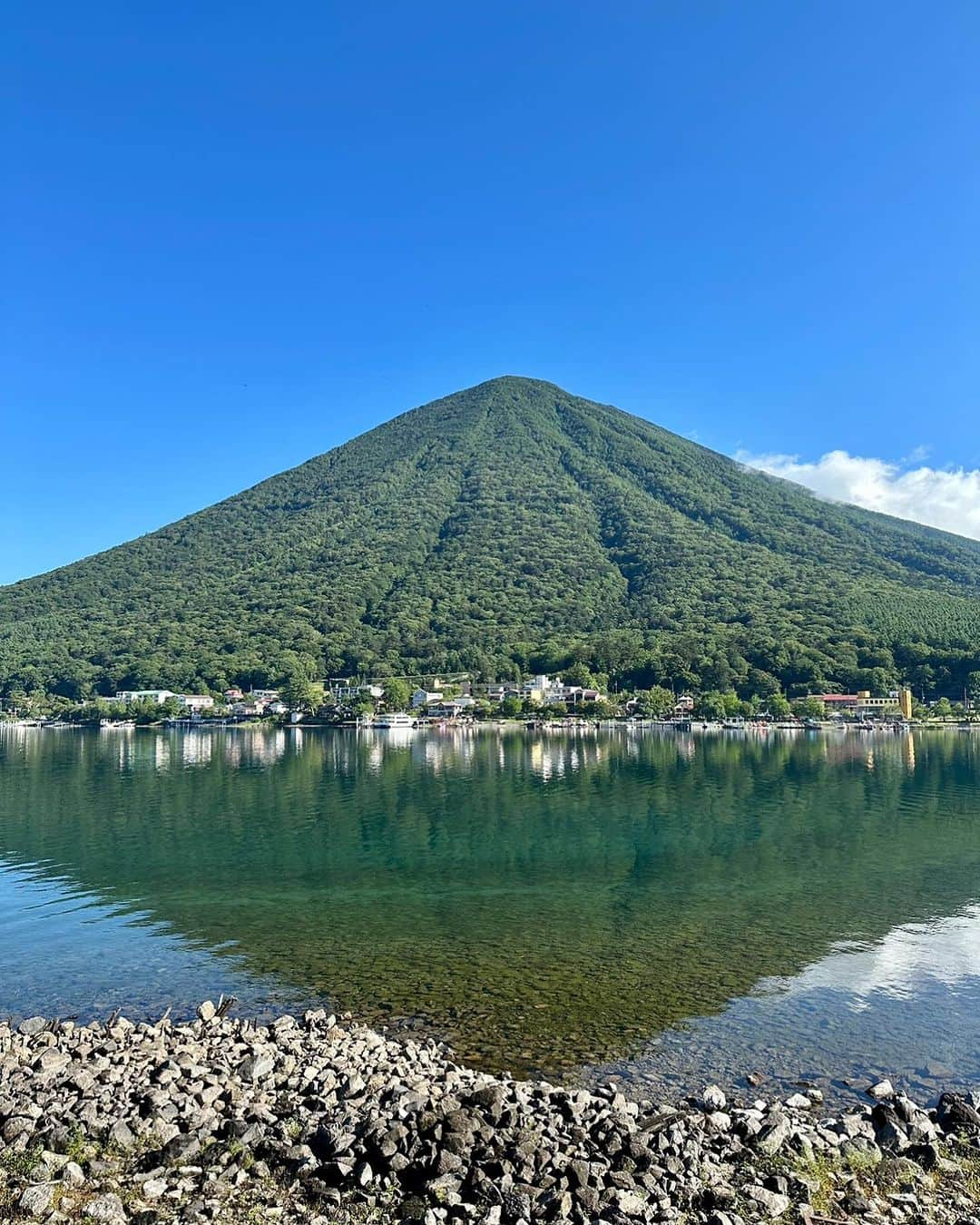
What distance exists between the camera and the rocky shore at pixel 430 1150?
281 inches

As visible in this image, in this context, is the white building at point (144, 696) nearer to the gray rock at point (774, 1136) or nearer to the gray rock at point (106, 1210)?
the gray rock at point (106, 1210)

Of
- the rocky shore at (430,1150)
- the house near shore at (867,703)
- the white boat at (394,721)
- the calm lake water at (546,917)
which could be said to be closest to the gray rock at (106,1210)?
the rocky shore at (430,1150)

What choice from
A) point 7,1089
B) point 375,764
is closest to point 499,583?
point 375,764

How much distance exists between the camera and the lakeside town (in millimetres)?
108750

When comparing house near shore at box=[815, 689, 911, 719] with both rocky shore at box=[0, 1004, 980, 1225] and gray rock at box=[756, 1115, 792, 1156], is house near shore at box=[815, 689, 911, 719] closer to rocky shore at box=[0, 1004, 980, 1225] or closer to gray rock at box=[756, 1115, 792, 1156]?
rocky shore at box=[0, 1004, 980, 1225]

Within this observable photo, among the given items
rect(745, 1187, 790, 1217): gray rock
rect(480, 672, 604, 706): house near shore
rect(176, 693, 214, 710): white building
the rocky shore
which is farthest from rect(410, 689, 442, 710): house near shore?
rect(745, 1187, 790, 1217): gray rock

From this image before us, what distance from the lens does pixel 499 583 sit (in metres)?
164

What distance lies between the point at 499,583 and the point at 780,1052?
504 ft

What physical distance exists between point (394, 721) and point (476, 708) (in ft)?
46.1

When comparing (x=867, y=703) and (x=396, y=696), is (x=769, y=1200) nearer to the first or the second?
(x=867, y=703)

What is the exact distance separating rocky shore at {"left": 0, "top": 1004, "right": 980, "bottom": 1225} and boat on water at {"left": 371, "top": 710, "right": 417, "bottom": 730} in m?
101

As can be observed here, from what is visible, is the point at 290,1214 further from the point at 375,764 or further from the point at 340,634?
the point at 340,634

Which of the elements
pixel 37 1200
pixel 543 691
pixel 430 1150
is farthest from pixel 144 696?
pixel 430 1150

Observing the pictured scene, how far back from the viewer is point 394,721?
11225cm
